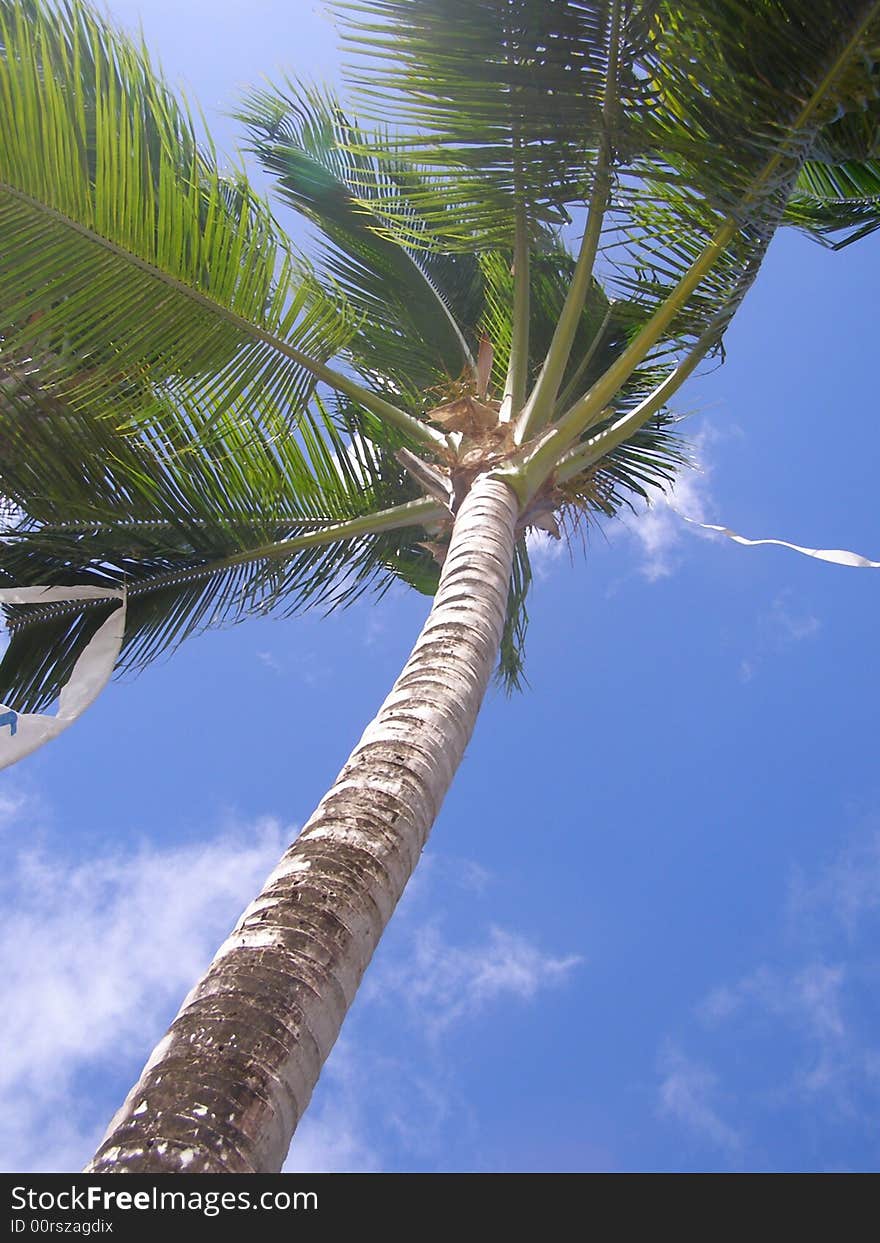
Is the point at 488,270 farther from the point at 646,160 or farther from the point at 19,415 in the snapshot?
the point at 19,415

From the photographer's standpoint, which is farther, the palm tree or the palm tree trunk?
the palm tree

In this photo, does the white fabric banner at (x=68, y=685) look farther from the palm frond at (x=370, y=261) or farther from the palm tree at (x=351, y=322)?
the palm frond at (x=370, y=261)

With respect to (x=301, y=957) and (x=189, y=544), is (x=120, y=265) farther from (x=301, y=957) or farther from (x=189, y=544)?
(x=301, y=957)

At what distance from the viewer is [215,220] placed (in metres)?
3.89

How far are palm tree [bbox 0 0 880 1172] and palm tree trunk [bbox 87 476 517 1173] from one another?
0.01 meters

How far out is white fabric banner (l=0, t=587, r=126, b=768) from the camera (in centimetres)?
299

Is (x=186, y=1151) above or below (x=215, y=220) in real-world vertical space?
below

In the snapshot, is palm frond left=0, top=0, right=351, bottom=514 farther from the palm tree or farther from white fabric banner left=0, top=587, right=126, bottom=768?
white fabric banner left=0, top=587, right=126, bottom=768

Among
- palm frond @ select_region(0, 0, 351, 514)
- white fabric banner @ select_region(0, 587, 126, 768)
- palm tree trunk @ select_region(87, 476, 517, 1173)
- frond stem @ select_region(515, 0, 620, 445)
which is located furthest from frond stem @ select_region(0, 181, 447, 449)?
palm tree trunk @ select_region(87, 476, 517, 1173)

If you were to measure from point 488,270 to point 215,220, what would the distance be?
269 cm

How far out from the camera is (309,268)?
5.04 m

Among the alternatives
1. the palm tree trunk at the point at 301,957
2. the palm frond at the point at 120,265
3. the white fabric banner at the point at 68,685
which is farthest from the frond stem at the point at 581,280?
the white fabric banner at the point at 68,685

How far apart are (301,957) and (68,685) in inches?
81.4

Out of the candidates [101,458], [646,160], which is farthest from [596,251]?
[101,458]
